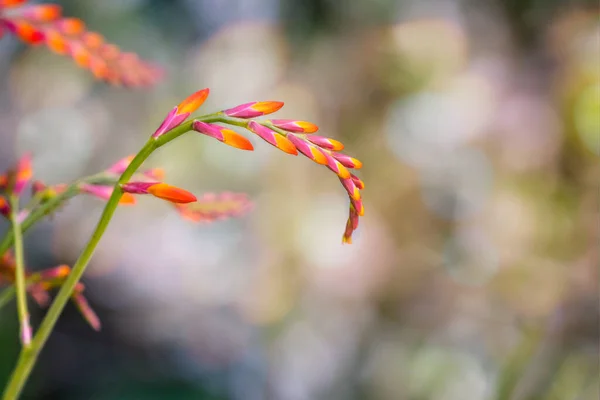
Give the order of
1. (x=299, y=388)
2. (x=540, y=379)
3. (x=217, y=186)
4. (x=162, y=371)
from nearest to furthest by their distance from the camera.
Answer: (x=540, y=379)
(x=162, y=371)
(x=299, y=388)
(x=217, y=186)

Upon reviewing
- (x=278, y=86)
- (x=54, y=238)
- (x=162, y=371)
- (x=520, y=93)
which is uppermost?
(x=520, y=93)

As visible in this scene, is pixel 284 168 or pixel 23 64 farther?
pixel 284 168

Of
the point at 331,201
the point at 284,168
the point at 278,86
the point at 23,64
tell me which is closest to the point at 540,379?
the point at 331,201

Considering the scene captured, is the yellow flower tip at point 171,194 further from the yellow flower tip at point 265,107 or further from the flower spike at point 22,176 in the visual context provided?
the flower spike at point 22,176

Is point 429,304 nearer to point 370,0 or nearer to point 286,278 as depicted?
point 286,278

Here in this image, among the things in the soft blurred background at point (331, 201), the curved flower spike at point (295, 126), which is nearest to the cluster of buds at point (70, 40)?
the curved flower spike at point (295, 126)

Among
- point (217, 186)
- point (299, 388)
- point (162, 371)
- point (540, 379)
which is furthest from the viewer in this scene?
point (217, 186)

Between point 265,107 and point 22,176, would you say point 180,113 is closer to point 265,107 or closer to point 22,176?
point 265,107
